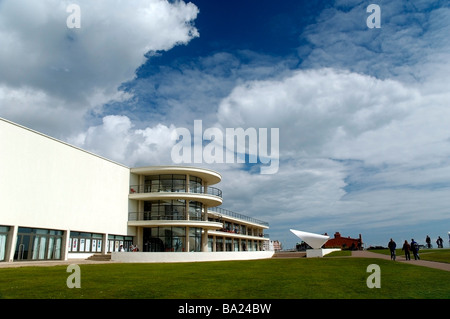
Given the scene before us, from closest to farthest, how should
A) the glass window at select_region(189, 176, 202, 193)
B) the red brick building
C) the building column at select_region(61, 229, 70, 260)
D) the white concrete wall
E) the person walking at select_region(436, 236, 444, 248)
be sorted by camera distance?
the white concrete wall, the building column at select_region(61, 229, 70, 260), the glass window at select_region(189, 176, 202, 193), the person walking at select_region(436, 236, 444, 248), the red brick building

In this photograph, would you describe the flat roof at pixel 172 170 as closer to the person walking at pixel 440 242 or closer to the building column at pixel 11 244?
the building column at pixel 11 244

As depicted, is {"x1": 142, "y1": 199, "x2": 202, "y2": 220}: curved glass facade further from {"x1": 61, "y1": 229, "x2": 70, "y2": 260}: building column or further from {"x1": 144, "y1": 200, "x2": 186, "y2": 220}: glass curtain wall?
{"x1": 61, "y1": 229, "x2": 70, "y2": 260}: building column

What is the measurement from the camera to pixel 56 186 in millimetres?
27109

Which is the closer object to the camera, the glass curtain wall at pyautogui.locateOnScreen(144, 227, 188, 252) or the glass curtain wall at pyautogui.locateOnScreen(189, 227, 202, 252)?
the glass curtain wall at pyautogui.locateOnScreen(144, 227, 188, 252)

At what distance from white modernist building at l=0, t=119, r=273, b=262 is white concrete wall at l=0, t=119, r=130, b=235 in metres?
0.07

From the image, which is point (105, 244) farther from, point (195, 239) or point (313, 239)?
point (313, 239)

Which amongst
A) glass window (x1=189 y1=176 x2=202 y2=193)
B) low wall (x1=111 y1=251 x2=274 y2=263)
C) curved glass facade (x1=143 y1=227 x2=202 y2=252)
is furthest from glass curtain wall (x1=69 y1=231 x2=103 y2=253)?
glass window (x1=189 y1=176 x2=202 y2=193)

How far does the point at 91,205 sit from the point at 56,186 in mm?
4307

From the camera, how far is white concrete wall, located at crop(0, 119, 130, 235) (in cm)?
2350
